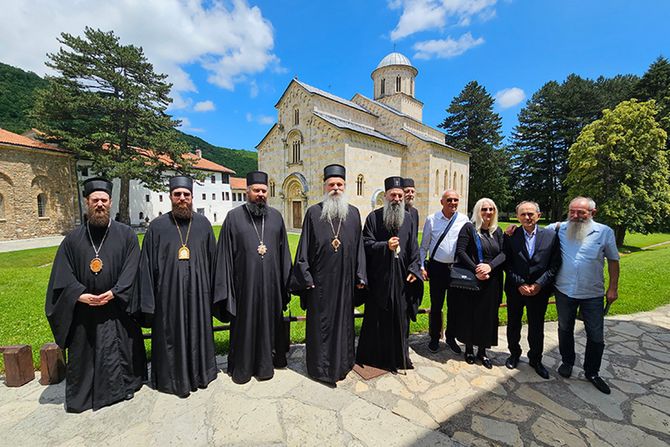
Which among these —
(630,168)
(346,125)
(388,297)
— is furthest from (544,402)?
(630,168)

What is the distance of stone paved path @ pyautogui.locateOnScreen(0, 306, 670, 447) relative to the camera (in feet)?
8.23

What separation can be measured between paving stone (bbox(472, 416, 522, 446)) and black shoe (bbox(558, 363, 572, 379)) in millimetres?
1398

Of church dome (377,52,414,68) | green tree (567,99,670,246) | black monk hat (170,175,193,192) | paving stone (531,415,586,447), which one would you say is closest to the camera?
paving stone (531,415,586,447)

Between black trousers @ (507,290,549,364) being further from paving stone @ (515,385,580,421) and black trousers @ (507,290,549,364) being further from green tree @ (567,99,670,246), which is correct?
green tree @ (567,99,670,246)

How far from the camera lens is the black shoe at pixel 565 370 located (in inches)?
136

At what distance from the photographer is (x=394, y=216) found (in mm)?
3639

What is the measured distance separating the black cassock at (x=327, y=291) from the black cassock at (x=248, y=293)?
1.18 ft

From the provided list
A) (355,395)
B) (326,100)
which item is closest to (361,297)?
(355,395)

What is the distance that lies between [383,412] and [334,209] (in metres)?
2.27

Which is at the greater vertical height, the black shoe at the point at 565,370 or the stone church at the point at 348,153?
the stone church at the point at 348,153

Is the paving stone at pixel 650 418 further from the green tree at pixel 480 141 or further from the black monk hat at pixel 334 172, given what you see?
the green tree at pixel 480 141

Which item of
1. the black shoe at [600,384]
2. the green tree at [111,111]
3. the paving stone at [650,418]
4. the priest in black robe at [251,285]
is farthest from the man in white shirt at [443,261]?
the green tree at [111,111]

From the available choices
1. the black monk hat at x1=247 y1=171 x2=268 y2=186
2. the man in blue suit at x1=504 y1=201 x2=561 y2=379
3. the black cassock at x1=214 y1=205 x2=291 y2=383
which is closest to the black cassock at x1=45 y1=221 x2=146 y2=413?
the black cassock at x1=214 y1=205 x2=291 y2=383

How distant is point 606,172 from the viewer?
61.7 ft
